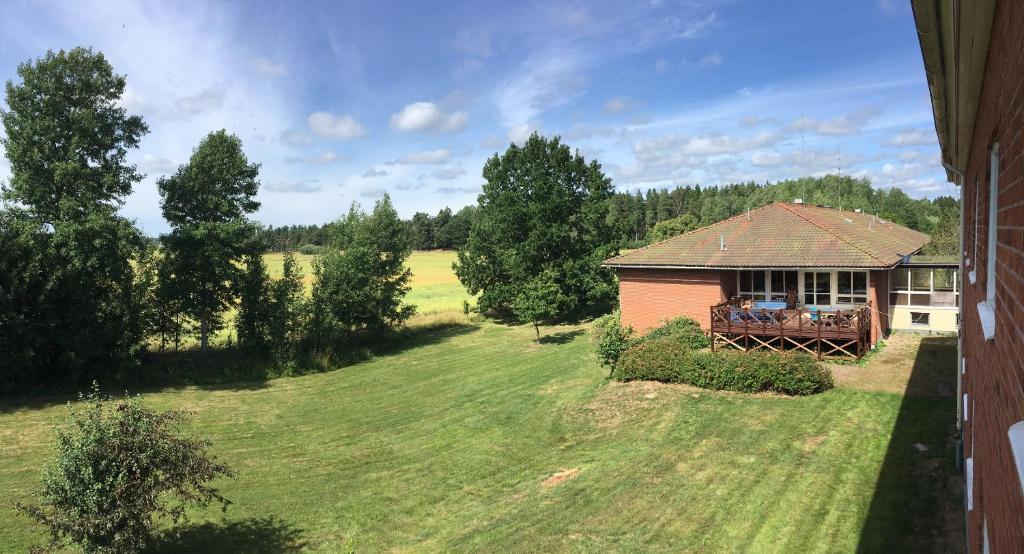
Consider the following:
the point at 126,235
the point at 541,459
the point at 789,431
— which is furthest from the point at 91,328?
the point at 789,431

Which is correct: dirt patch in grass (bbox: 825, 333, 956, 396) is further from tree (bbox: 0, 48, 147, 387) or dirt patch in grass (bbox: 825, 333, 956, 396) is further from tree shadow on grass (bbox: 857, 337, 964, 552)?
tree (bbox: 0, 48, 147, 387)

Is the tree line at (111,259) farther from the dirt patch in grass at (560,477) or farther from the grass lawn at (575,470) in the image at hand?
the dirt patch in grass at (560,477)

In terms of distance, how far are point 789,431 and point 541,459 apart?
5.74m

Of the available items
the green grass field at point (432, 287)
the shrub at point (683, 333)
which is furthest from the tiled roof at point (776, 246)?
the green grass field at point (432, 287)

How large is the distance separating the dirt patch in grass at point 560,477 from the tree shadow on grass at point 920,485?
5531 millimetres

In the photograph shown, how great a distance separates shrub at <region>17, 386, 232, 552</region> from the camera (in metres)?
7.91

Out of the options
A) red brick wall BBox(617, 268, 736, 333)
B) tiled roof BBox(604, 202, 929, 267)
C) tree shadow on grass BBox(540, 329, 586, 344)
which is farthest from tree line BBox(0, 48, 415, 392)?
tiled roof BBox(604, 202, 929, 267)

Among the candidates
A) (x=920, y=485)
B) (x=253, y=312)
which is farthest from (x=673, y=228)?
(x=920, y=485)

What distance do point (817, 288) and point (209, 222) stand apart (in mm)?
25084

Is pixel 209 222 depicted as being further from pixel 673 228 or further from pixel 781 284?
pixel 673 228

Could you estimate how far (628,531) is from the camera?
9578mm

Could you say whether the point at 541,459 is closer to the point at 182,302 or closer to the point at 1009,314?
the point at 1009,314

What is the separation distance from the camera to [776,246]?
71.4ft

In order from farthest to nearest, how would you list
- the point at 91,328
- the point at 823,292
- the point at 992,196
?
1. the point at 91,328
2. the point at 823,292
3. the point at 992,196
